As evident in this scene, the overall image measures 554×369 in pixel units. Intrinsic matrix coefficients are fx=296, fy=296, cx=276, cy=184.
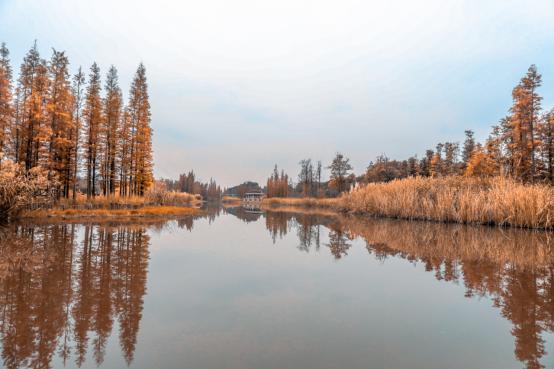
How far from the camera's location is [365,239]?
383 inches

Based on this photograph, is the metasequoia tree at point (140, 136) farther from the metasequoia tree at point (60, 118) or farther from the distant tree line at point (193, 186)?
→ the distant tree line at point (193, 186)

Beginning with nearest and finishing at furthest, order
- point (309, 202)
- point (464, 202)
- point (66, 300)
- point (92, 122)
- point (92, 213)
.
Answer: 1. point (66, 300)
2. point (464, 202)
3. point (92, 213)
4. point (92, 122)
5. point (309, 202)

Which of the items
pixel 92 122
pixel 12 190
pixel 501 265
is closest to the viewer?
pixel 501 265

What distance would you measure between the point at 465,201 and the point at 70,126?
24.0m

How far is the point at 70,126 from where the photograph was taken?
19953mm

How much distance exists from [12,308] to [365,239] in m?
8.71

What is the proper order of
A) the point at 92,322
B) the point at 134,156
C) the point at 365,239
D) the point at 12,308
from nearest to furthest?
the point at 92,322 → the point at 12,308 → the point at 365,239 → the point at 134,156

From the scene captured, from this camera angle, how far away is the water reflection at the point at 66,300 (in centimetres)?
257

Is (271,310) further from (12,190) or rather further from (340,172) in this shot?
(340,172)

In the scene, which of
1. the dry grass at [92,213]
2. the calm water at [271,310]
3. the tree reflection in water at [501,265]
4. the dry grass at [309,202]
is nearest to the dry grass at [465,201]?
the tree reflection in water at [501,265]

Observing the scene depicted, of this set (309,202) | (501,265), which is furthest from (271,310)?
(309,202)

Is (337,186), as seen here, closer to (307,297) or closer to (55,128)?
(55,128)

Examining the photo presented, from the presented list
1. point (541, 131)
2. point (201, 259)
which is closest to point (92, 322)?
point (201, 259)

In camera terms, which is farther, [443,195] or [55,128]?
[55,128]
